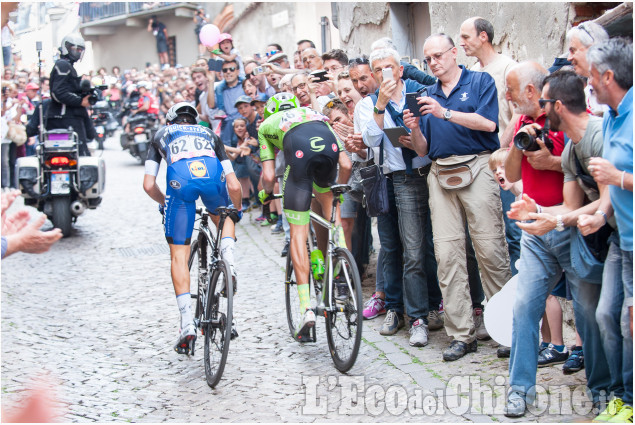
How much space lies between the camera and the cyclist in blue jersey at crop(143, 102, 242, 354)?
245 inches

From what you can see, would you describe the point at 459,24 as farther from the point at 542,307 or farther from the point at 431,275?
the point at 542,307

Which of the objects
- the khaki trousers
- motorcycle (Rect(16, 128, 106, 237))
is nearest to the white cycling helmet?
motorcycle (Rect(16, 128, 106, 237))

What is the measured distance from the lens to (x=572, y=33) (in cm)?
495

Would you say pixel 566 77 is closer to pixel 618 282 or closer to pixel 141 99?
pixel 618 282

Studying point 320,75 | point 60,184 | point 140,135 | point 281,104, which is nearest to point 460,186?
point 281,104

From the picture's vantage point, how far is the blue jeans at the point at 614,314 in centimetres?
443

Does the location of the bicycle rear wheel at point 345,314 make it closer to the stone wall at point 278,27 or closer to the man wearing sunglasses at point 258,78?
the man wearing sunglasses at point 258,78

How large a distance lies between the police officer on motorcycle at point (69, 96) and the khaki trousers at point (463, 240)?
7521mm

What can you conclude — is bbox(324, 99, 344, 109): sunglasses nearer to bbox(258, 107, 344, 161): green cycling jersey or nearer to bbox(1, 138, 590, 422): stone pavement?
bbox(258, 107, 344, 161): green cycling jersey

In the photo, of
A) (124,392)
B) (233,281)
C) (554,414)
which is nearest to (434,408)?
(554,414)

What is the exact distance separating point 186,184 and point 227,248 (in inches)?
21.0

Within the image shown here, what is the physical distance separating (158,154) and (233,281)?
3.89ft

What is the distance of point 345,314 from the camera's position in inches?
235

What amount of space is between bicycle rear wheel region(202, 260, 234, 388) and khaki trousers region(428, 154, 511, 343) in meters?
1.49
